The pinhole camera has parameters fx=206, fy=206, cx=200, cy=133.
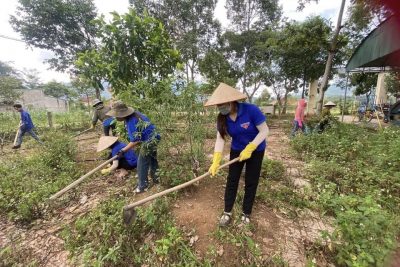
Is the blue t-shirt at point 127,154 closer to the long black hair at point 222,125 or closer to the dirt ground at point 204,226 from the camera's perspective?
the dirt ground at point 204,226

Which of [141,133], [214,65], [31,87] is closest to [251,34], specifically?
[214,65]

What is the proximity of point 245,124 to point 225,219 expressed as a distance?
47.7 inches

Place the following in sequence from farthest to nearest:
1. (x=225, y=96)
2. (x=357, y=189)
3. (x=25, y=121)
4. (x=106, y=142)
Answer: (x=25, y=121) < (x=106, y=142) < (x=357, y=189) < (x=225, y=96)

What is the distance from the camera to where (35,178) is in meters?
3.97

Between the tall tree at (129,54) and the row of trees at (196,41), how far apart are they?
17mm

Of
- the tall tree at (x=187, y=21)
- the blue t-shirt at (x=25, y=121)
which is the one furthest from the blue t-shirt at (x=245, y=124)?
the tall tree at (x=187, y=21)

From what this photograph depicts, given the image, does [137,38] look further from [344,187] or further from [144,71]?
[344,187]

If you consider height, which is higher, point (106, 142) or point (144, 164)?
point (106, 142)

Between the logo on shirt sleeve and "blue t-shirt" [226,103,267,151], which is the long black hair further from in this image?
the logo on shirt sleeve

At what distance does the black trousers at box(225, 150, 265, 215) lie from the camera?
2436 millimetres

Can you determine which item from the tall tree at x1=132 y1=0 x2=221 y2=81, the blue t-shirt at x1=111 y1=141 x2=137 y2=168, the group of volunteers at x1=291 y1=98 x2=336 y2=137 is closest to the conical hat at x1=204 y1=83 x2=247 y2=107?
the blue t-shirt at x1=111 y1=141 x2=137 y2=168

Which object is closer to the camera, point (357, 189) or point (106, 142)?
point (357, 189)

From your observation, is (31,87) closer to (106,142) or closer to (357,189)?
(106,142)

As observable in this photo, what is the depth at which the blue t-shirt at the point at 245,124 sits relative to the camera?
7.47 feet
